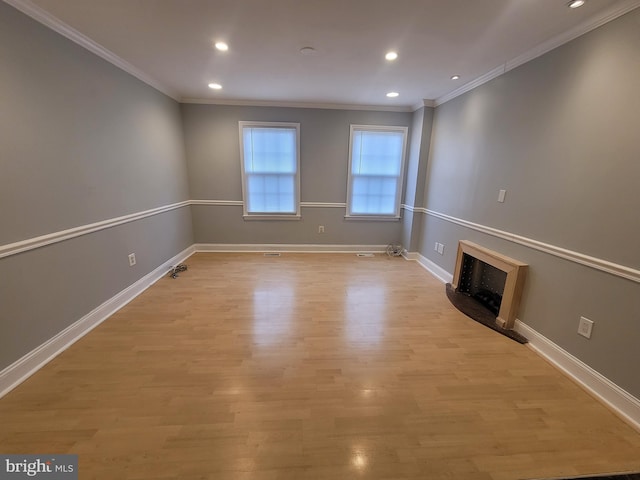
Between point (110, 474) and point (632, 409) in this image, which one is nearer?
point (110, 474)

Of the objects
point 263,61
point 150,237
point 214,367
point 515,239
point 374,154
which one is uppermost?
point 263,61

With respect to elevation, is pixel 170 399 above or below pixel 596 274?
below

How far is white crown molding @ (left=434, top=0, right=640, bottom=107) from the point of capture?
5.31ft

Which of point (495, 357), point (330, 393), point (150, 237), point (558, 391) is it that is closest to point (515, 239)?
point (495, 357)

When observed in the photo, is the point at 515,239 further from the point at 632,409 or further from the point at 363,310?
the point at 363,310

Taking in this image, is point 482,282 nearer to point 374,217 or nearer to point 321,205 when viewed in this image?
Answer: point 374,217

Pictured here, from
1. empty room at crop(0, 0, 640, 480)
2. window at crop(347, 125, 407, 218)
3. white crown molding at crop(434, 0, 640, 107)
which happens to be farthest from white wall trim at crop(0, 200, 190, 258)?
white crown molding at crop(434, 0, 640, 107)

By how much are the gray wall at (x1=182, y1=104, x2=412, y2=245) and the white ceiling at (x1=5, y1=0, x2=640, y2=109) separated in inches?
39.9

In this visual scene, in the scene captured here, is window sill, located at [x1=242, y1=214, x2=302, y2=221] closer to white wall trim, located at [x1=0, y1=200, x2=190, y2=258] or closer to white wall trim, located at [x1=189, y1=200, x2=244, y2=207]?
white wall trim, located at [x1=189, y1=200, x2=244, y2=207]

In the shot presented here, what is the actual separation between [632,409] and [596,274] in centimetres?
81

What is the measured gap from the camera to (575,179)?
193 cm

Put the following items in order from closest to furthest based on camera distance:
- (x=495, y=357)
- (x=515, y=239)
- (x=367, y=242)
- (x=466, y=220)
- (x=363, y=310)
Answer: (x=495, y=357)
(x=515, y=239)
(x=363, y=310)
(x=466, y=220)
(x=367, y=242)

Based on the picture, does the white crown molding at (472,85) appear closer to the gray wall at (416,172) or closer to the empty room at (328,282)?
the empty room at (328,282)

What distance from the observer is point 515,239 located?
Answer: 8.07ft
